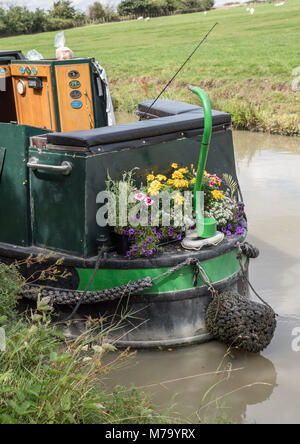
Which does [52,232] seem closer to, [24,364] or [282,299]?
[24,364]

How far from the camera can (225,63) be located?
20359 millimetres

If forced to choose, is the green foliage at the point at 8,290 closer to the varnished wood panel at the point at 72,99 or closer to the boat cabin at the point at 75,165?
the boat cabin at the point at 75,165

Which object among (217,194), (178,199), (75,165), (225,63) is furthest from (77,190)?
(225,63)

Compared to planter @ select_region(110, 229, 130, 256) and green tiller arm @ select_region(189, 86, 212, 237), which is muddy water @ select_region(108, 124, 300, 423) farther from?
green tiller arm @ select_region(189, 86, 212, 237)

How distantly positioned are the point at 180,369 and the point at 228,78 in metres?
14.6

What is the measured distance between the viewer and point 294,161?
11.1 metres

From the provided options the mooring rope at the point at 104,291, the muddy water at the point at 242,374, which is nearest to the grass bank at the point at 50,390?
the muddy water at the point at 242,374

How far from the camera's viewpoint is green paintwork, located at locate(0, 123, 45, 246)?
16.3 feet

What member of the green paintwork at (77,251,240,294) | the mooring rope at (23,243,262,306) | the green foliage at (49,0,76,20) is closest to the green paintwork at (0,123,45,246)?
the mooring rope at (23,243,262,306)

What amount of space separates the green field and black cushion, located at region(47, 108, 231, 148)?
116cm

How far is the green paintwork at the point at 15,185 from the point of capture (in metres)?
4.95

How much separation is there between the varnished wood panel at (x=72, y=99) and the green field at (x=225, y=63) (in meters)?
0.66

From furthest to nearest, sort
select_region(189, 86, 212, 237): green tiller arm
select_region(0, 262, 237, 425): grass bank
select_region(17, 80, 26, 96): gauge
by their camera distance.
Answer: select_region(17, 80, 26, 96): gauge → select_region(189, 86, 212, 237): green tiller arm → select_region(0, 262, 237, 425): grass bank

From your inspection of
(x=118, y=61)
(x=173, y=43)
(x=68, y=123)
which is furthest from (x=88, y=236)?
(x=173, y=43)
